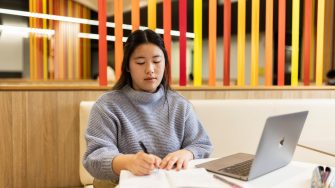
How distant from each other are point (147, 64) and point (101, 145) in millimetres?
376

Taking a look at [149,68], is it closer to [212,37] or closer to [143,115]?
[143,115]

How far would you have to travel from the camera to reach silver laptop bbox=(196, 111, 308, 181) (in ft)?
2.87

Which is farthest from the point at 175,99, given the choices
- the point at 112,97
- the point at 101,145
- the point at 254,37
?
the point at 254,37

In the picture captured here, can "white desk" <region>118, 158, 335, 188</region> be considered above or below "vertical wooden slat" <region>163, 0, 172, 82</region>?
below

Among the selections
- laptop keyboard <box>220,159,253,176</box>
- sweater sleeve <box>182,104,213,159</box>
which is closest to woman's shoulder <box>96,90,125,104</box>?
sweater sleeve <box>182,104,213,159</box>

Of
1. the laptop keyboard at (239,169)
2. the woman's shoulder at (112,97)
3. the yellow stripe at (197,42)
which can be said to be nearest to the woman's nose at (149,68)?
the woman's shoulder at (112,97)

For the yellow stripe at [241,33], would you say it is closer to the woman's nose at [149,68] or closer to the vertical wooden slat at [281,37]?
the vertical wooden slat at [281,37]

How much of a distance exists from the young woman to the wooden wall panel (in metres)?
0.63

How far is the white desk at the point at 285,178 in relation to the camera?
2.96 feet

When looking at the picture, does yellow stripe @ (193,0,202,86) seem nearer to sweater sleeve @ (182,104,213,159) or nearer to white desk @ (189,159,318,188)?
sweater sleeve @ (182,104,213,159)

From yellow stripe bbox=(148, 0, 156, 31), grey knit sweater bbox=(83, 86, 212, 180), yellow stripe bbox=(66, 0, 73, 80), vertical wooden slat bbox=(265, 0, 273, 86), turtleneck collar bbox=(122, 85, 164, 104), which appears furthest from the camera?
yellow stripe bbox=(66, 0, 73, 80)

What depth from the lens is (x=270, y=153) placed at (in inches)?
37.1

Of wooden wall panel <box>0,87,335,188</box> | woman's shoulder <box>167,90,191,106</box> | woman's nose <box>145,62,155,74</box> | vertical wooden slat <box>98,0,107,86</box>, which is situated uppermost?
vertical wooden slat <box>98,0,107,86</box>

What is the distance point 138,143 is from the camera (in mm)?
1313
